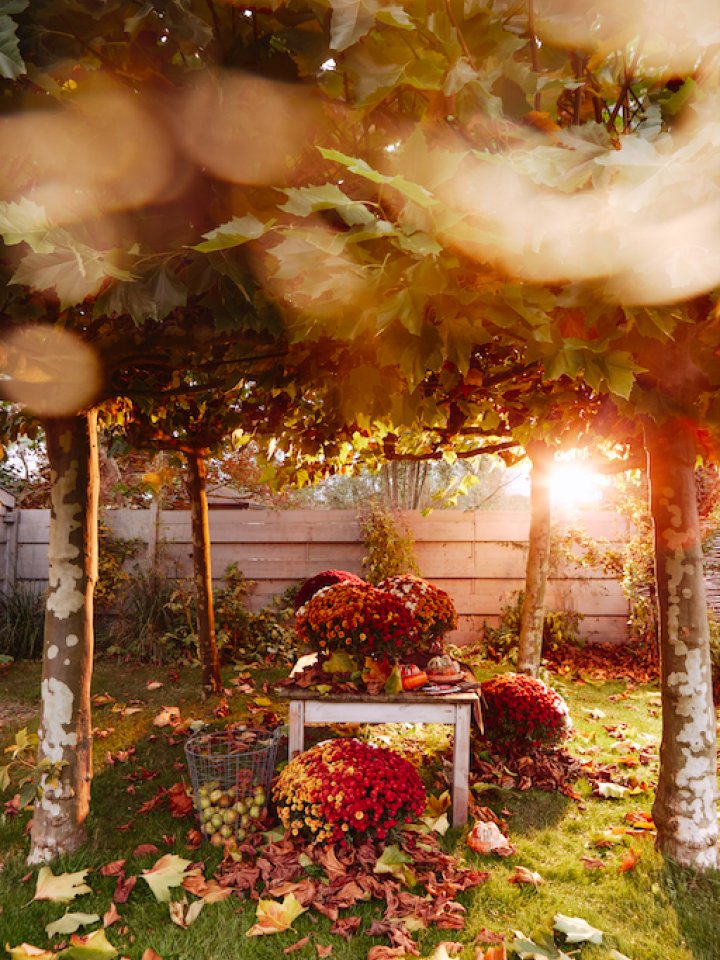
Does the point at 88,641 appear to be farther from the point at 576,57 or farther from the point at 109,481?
the point at 109,481

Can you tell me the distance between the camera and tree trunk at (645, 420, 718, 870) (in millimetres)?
2832

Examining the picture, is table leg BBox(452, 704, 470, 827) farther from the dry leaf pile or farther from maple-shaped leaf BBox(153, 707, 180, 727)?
maple-shaped leaf BBox(153, 707, 180, 727)

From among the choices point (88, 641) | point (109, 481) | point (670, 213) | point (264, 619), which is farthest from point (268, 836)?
point (109, 481)

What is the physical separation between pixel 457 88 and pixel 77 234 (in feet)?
3.78

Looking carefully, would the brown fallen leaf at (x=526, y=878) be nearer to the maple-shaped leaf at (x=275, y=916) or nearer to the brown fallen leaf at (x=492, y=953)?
the brown fallen leaf at (x=492, y=953)

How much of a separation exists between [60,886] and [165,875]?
43cm

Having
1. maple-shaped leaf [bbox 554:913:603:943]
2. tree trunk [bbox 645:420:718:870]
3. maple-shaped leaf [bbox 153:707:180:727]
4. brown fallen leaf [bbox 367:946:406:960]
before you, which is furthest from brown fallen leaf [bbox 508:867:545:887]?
maple-shaped leaf [bbox 153:707:180:727]

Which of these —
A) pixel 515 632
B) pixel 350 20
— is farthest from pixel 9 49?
pixel 515 632

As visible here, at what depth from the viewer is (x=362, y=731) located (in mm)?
4852

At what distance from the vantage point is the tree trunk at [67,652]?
9.36 feet

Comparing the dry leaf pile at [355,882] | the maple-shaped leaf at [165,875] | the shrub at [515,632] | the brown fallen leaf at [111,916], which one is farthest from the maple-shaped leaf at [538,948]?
the shrub at [515,632]

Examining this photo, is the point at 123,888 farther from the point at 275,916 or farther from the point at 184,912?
the point at 275,916

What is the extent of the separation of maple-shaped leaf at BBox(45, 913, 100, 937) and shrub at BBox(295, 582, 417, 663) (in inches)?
65.5

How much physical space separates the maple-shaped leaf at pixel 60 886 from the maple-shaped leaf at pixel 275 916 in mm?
773
